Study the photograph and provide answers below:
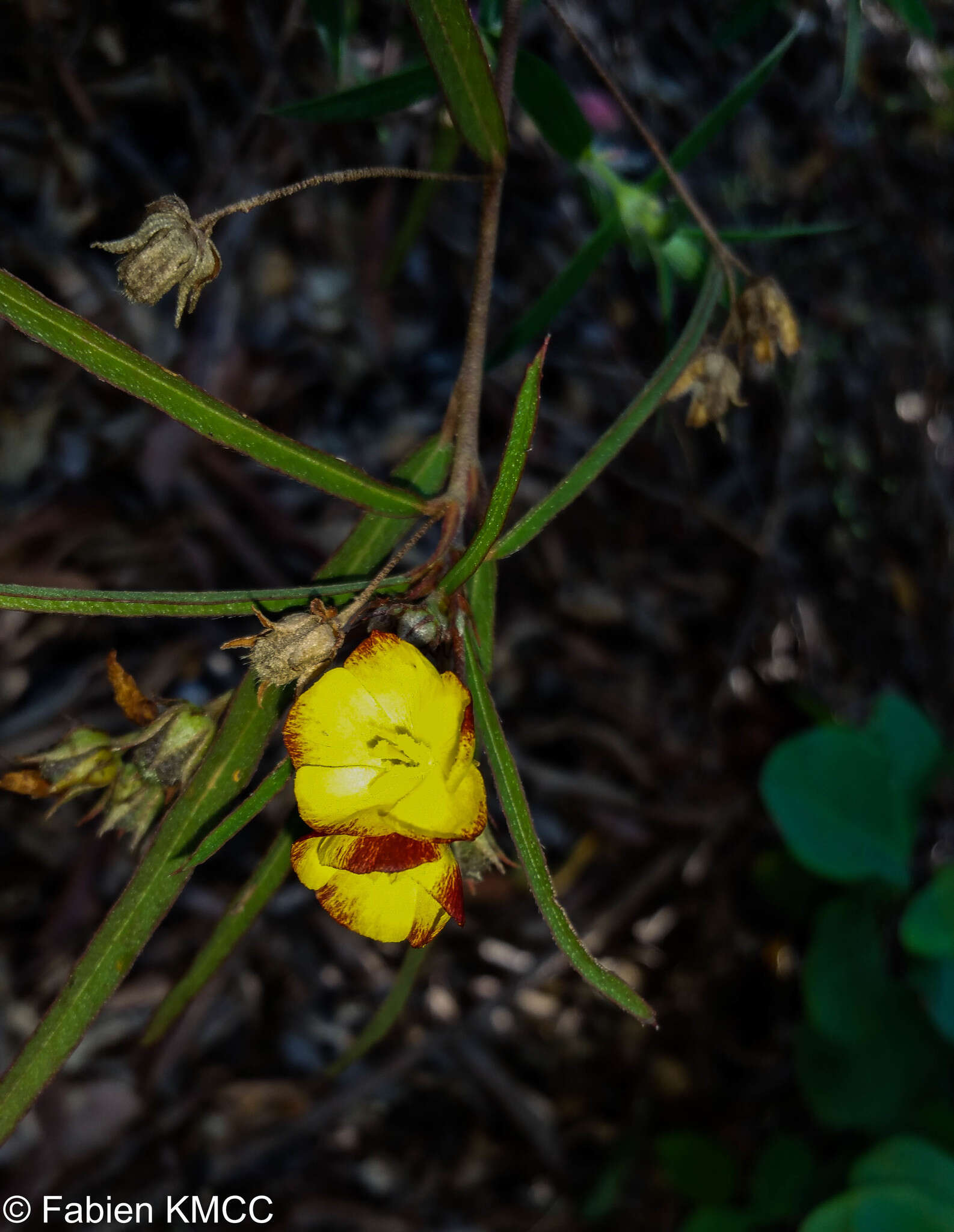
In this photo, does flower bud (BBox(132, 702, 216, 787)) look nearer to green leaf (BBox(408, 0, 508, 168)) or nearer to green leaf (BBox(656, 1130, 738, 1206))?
green leaf (BBox(408, 0, 508, 168))

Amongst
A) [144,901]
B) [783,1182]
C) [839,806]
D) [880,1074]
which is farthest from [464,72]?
[783,1182]

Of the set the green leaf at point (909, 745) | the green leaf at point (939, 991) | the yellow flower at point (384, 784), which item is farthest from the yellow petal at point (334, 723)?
the green leaf at point (909, 745)

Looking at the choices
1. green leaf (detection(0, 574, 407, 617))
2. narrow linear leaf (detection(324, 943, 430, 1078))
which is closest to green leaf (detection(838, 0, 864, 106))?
green leaf (detection(0, 574, 407, 617))

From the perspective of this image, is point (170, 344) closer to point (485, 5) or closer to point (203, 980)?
point (485, 5)

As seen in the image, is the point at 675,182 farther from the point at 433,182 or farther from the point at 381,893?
the point at 381,893

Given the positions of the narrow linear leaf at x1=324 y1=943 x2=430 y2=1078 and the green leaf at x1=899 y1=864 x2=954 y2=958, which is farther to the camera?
the green leaf at x1=899 y1=864 x2=954 y2=958

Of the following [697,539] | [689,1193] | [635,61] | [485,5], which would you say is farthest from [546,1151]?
[635,61]

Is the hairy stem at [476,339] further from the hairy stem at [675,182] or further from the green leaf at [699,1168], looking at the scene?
the green leaf at [699,1168]
